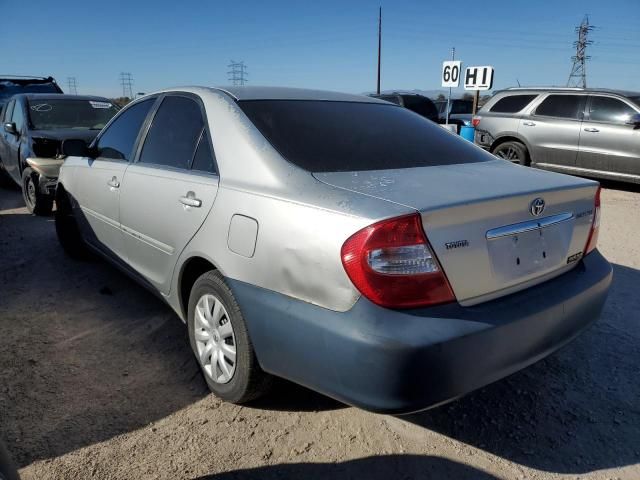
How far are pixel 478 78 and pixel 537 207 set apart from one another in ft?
33.7

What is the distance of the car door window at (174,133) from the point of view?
2.79m

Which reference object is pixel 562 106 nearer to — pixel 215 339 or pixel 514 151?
pixel 514 151

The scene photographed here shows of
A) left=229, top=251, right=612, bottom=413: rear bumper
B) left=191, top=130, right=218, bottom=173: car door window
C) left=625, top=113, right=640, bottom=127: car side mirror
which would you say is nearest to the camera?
left=229, top=251, right=612, bottom=413: rear bumper

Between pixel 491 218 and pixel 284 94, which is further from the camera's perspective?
pixel 284 94

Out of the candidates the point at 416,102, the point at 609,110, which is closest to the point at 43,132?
the point at 609,110

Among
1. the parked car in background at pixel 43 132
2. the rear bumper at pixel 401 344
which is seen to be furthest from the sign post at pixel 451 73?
the rear bumper at pixel 401 344

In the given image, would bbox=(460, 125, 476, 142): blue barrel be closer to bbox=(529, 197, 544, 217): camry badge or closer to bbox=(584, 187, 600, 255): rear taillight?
bbox=(584, 187, 600, 255): rear taillight

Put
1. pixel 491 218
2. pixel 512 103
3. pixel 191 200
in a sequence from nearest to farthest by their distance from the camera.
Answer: pixel 491 218, pixel 191 200, pixel 512 103

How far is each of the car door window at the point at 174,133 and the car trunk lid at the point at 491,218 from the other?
39.3 inches

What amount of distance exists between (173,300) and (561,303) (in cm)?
201

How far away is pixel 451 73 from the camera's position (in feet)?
38.4

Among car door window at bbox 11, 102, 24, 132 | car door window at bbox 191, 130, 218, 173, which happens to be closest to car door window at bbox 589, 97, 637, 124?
car door window at bbox 191, 130, 218, 173

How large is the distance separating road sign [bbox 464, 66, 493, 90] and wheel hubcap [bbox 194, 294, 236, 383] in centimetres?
1032

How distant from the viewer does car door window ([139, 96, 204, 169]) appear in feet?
9.14
